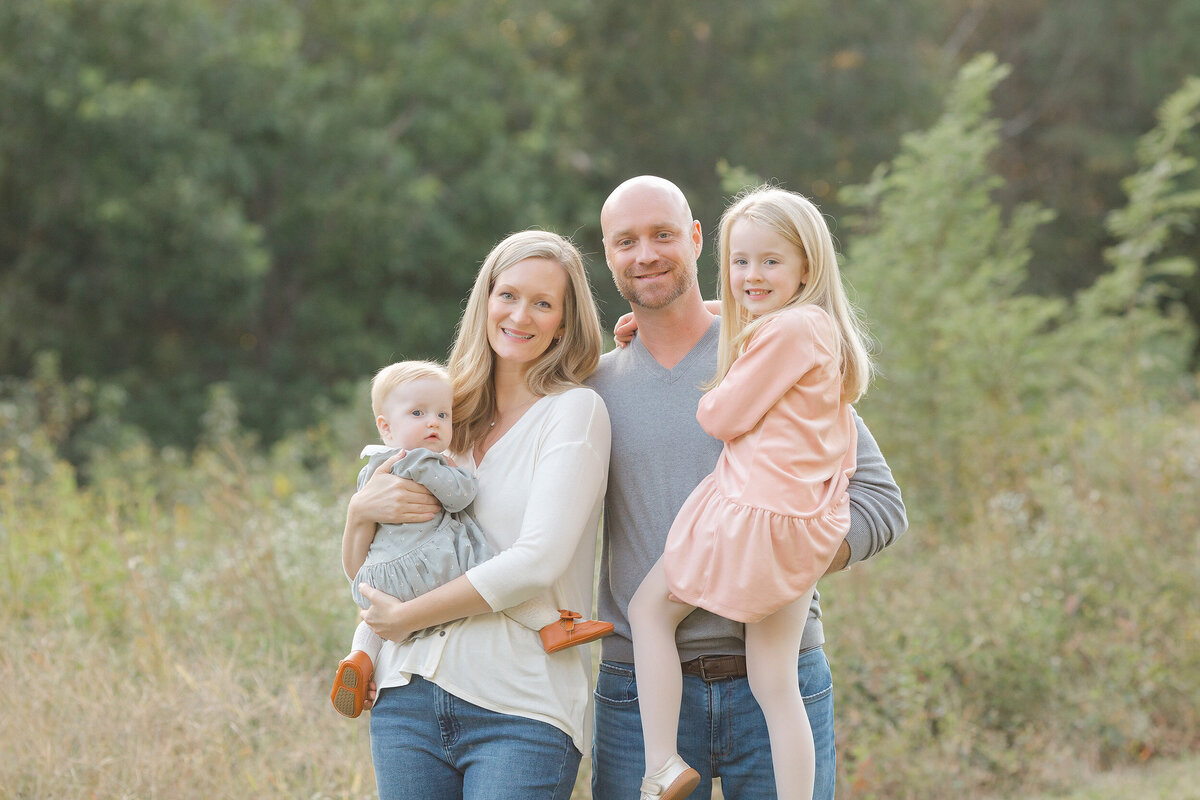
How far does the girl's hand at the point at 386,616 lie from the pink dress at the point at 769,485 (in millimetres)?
624

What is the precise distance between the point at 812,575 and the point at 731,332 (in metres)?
0.63

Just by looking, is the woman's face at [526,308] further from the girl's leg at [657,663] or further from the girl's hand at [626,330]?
the girl's leg at [657,663]

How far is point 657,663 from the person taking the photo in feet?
8.89

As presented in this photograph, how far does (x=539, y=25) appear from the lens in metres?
16.3

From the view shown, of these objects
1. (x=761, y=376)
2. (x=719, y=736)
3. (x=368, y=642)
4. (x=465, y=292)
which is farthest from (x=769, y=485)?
(x=465, y=292)

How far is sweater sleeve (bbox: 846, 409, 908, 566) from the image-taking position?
2.81m

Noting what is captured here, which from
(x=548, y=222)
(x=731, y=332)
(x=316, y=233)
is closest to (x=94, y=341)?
(x=316, y=233)

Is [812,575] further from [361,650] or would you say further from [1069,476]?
[1069,476]

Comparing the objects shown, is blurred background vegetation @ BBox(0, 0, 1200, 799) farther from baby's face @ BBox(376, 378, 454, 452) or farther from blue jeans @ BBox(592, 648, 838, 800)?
baby's face @ BBox(376, 378, 454, 452)

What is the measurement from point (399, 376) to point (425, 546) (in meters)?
0.42

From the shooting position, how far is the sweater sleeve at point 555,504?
8.18 ft

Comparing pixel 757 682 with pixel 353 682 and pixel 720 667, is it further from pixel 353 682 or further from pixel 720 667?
pixel 353 682

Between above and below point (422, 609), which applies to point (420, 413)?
above

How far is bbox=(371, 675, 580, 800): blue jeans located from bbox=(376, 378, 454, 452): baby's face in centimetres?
55
